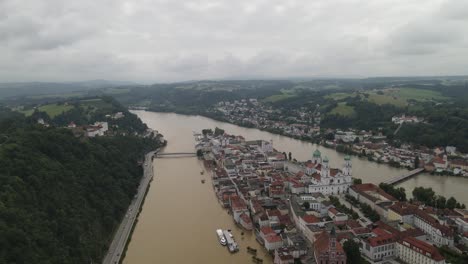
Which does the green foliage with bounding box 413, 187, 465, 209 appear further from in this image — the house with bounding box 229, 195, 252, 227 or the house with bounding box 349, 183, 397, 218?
the house with bounding box 229, 195, 252, 227

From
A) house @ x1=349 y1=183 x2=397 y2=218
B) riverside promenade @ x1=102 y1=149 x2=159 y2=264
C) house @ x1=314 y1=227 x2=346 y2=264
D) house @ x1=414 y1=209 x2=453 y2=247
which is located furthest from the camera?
house @ x1=349 y1=183 x2=397 y2=218

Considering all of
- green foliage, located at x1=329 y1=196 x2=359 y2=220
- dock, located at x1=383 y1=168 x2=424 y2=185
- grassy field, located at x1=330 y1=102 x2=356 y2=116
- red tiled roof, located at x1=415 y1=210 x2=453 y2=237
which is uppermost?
grassy field, located at x1=330 y1=102 x2=356 y2=116

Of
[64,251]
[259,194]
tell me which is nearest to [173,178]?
[259,194]

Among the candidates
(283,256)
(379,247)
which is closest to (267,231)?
(283,256)

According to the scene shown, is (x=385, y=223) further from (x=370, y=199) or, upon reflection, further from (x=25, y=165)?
(x=25, y=165)

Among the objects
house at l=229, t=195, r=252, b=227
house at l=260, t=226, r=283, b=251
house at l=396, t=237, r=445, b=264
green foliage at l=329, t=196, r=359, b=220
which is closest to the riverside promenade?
house at l=229, t=195, r=252, b=227

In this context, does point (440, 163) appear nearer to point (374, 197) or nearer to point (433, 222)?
point (374, 197)
